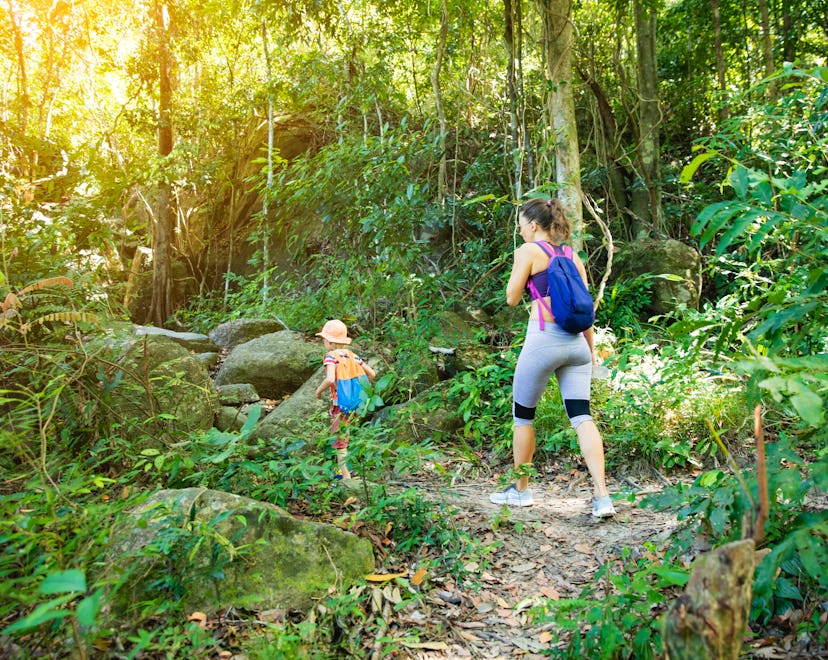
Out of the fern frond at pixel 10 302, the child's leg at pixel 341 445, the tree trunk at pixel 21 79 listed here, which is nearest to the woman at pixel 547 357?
the child's leg at pixel 341 445

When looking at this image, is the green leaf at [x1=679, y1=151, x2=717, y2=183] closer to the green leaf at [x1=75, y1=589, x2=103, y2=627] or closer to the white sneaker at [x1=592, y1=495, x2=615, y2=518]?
the green leaf at [x1=75, y1=589, x2=103, y2=627]

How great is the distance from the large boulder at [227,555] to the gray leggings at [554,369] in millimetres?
1476

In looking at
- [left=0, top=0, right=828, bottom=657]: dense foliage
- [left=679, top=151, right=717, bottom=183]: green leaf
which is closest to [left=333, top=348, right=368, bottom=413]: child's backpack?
[left=0, top=0, right=828, bottom=657]: dense foliage

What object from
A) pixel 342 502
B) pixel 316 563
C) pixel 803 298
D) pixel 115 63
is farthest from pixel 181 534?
pixel 115 63

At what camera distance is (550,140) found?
6.30 meters

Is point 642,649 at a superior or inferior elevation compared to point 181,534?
inferior

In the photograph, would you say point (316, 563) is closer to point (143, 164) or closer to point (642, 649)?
point (642, 649)

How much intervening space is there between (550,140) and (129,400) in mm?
4774

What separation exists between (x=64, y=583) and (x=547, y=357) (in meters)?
2.94

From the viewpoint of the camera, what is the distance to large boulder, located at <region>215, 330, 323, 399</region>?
760 centimetres

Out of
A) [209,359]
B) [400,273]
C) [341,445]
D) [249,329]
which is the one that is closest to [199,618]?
[341,445]

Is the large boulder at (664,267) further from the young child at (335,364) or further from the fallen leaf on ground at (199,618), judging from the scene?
the fallen leaf on ground at (199,618)

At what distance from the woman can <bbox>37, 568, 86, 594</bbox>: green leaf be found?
281 cm

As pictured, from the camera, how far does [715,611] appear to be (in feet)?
4.99
